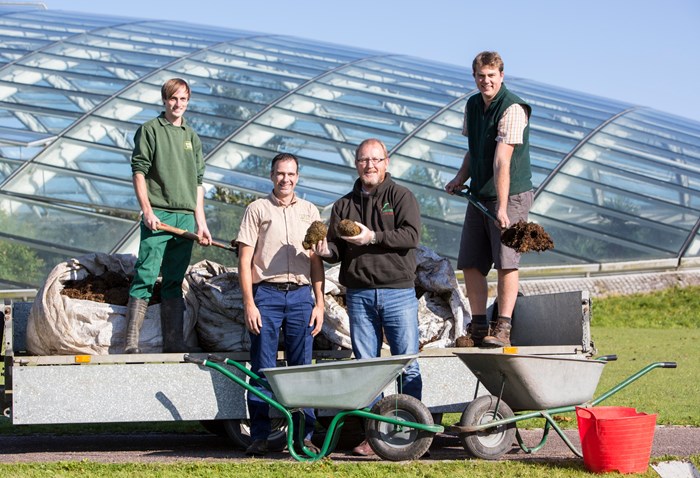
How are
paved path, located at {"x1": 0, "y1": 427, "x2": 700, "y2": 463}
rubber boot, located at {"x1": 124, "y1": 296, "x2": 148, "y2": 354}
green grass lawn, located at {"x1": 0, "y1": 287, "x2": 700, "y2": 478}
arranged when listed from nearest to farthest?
green grass lawn, located at {"x1": 0, "y1": 287, "x2": 700, "y2": 478} → paved path, located at {"x1": 0, "y1": 427, "x2": 700, "y2": 463} → rubber boot, located at {"x1": 124, "y1": 296, "x2": 148, "y2": 354}

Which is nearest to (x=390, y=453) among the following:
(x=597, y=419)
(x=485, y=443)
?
(x=485, y=443)

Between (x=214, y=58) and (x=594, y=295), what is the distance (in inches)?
380

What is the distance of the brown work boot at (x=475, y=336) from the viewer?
7.13 m

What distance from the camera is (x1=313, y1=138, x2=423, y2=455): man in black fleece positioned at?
6.67 metres

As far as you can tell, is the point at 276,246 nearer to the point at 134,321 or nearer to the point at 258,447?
the point at 134,321

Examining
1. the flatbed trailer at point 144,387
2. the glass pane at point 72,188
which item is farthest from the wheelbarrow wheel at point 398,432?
the glass pane at point 72,188

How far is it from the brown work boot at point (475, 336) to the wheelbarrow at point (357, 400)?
0.98 m

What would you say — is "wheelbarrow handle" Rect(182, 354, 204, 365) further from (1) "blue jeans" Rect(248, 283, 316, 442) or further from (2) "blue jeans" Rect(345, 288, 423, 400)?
(2) "blue jeans" Rect(345, 288, 423, 400)

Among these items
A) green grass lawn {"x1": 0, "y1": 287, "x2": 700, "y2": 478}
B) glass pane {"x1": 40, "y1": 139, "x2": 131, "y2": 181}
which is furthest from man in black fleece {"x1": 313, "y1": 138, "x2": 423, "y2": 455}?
glass pane {"x1": 40, "y1": 139, "x2": 131, "y2": 181}

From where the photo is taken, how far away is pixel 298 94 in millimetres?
19469

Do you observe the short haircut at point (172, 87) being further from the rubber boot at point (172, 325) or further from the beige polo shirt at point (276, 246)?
the rubber boot at point (172, 325)

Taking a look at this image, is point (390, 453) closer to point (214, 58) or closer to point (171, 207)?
point (171, 207)

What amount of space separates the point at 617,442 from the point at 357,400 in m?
1.45

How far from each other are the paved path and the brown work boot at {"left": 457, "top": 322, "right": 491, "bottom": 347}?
0.70 metres
